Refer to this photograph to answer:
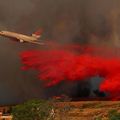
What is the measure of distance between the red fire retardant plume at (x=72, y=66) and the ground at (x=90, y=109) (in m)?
5.64

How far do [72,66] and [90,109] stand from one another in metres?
10.7

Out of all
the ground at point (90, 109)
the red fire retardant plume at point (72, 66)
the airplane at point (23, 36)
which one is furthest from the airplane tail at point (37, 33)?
the ground at point (90, 109)

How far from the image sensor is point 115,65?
8312 centimetres

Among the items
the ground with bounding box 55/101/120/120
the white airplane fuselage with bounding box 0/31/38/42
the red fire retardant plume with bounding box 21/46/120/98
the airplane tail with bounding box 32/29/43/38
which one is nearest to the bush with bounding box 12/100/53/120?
the ground with bounding box 55/101/120/120

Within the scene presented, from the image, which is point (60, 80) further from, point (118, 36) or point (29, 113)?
point (29, 113)

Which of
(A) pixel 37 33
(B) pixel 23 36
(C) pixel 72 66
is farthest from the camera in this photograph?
(A) pixel 37 33

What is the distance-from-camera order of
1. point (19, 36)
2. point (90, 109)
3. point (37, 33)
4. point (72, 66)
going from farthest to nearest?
point (37, 33)
point (72, 66)
point (19, 36)
point (90, 109)

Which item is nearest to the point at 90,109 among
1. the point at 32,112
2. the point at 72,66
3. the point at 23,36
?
the point at 72,66

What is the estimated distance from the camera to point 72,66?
85.1m

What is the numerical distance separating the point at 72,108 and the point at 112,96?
1126cm

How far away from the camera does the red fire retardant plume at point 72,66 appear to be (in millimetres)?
83062

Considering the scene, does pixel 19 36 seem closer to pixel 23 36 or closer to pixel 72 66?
pixel 23 36

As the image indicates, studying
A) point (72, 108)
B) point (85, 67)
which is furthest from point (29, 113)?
point (85, 67)

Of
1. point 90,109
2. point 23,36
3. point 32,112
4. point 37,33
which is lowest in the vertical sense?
point 32,112
